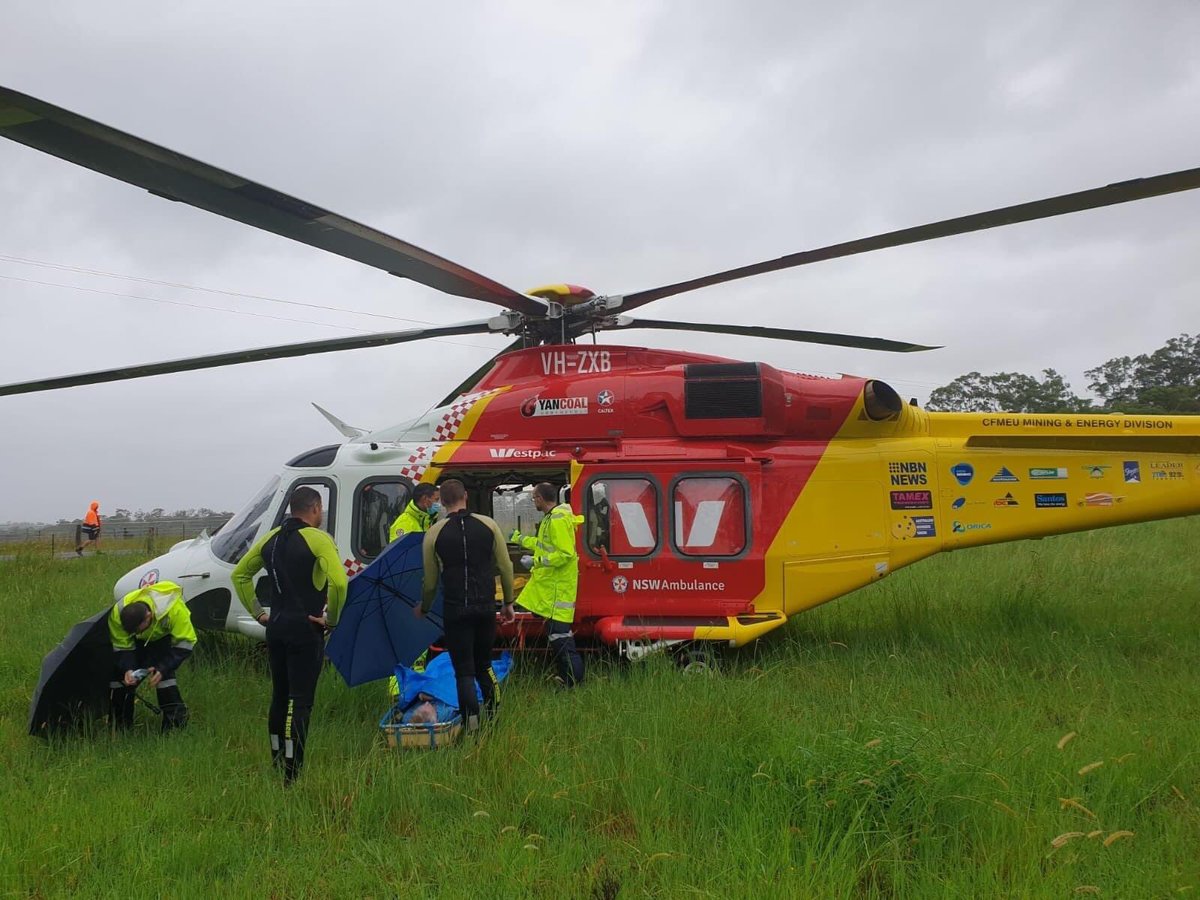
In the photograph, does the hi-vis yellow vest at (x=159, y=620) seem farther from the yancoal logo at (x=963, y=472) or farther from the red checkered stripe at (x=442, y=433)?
the yancoal logo at (x=963, y=472)

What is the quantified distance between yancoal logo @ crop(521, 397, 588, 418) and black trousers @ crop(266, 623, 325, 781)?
319 centimetres

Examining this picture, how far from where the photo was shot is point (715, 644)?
6480 mm

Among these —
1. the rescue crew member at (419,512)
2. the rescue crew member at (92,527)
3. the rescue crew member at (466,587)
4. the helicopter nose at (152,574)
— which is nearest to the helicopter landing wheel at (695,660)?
the rescue crew member at (466,587)

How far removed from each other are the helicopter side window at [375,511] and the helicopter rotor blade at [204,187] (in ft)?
6.55

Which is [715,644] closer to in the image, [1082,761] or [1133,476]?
[1082,761]

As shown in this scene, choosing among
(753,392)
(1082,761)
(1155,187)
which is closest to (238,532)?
(753,392)

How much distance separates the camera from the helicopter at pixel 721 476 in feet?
21.8

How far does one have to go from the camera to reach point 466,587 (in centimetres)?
486

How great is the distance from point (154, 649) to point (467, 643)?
85.9 inches

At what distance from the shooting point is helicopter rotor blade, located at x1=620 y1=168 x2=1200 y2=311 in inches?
181

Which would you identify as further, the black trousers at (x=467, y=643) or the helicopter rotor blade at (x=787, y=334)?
the helicopter rotor blade at (x=787, y=334)

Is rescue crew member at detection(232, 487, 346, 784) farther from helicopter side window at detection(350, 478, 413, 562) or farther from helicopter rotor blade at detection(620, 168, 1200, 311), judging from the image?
helicopter rotor blade at detection(620, 168, 1200, 311)

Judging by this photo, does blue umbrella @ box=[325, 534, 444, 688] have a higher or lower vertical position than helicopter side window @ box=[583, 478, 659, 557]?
lower

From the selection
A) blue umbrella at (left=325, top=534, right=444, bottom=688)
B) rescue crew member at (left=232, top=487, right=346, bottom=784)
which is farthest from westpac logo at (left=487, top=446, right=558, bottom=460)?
rescue crew member at (left=232, top=487, right=346, bottom=784)
